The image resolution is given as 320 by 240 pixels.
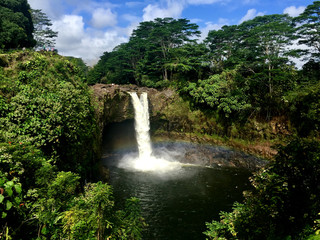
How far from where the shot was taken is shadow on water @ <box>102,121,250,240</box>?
415 inches

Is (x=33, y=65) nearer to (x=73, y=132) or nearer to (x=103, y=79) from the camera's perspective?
(x=73, y=132)

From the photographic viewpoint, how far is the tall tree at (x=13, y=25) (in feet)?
52.9

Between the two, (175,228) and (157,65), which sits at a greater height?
(157,65)

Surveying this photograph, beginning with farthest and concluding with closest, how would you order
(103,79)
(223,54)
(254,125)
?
(103,79) < (223,54) < (254,125)

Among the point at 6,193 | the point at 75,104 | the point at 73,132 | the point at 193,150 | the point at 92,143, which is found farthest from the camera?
the point at 193,150

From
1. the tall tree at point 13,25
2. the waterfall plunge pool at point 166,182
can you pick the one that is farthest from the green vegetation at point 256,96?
the tall tree at point 13,25

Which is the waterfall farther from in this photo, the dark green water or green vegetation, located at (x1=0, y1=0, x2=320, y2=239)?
the dark green water

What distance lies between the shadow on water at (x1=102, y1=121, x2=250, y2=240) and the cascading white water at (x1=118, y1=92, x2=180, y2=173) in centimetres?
172

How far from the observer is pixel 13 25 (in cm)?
1680

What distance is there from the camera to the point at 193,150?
22328mm

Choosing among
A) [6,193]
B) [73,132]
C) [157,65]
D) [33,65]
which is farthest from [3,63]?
[157,65]

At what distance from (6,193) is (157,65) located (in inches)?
1016

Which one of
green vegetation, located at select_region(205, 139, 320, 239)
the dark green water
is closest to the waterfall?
the dark green water

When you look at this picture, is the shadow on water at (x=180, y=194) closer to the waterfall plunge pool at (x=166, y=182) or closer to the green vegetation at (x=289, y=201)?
the waterfall plunge pool at (x=166, y=182)
